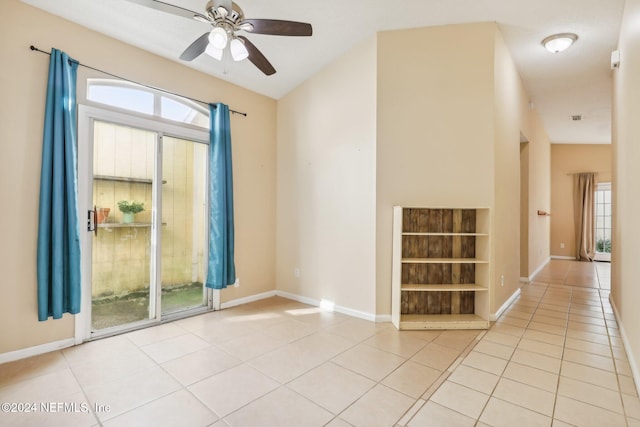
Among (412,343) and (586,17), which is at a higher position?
(586,17)

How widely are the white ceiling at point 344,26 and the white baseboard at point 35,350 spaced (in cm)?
262

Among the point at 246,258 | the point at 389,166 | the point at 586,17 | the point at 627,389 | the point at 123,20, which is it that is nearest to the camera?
the point at 627,389

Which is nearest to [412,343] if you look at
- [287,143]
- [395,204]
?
[395,204]

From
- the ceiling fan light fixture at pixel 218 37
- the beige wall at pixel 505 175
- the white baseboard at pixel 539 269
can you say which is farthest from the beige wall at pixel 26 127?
the white baseboard at pixel 539 269

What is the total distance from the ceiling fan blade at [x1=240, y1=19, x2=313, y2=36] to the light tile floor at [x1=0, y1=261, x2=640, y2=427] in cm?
256

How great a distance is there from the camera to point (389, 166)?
3.45 metres

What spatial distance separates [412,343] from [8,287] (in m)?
3.45

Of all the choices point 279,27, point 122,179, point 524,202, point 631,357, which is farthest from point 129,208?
point 524,202

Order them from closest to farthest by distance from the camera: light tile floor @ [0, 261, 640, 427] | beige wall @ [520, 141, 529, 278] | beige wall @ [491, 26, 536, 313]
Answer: light tile floor @ [0, 261, 640, 427]
beige wall @ [491, 26, 536, 313]
beige wall @ [520, 141, 529, 278]

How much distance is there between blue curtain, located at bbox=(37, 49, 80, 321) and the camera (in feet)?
8.63

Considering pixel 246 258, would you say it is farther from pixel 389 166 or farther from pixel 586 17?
pixel 586 17

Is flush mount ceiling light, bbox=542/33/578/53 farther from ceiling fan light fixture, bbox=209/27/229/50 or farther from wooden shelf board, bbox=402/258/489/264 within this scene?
ceiling fan light fixture, bbox=209/27/229/50

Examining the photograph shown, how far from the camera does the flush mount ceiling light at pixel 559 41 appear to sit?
350 cm

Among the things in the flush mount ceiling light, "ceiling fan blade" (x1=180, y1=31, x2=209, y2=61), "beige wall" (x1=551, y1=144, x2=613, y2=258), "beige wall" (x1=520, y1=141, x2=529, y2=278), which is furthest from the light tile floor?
"beige wall" (x1=551, y1=144, x2=613, y2=258)
